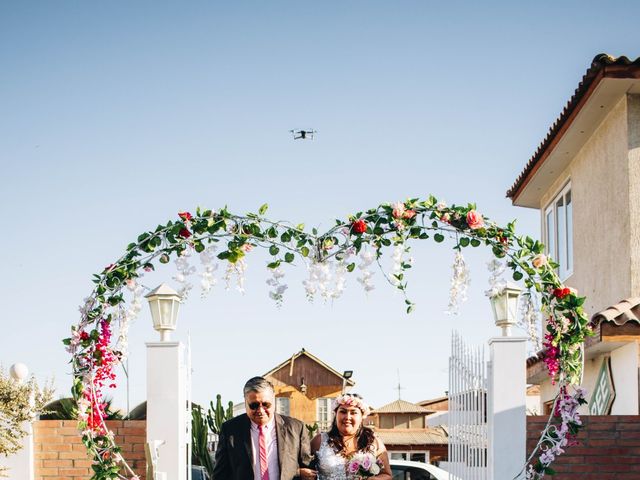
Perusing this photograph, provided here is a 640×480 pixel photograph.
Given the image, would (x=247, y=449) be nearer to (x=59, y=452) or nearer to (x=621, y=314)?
(x=59, y=452)

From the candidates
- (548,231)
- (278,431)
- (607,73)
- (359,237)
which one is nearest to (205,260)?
(359,237)

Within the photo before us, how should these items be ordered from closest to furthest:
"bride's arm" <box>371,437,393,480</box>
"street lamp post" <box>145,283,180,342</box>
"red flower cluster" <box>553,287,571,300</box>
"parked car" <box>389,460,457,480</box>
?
1. "bride's arm" <box>371,437,393,480</box>
2. "red flower cluster" <box>553,287,571,300</box>
3. "street lamp post" <box>145,283,180,342</box>
4. "parked car" <box>389,460,457,480</box>

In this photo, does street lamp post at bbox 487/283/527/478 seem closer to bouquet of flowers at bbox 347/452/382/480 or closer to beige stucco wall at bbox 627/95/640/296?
bouquet of flowers at bbox 347/452/382/480

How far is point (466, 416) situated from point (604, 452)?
131 cm

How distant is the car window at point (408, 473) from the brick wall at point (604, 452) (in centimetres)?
241

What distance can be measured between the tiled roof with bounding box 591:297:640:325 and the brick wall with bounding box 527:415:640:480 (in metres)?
1.14

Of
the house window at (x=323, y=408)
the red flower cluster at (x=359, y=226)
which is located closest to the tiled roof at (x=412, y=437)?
the house window at (x=323, y=408)

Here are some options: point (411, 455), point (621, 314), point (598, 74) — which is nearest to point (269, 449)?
point (621, 314)

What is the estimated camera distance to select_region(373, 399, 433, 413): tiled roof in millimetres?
44562

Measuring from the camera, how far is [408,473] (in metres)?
11.1

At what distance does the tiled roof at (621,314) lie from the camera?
9.70 metres

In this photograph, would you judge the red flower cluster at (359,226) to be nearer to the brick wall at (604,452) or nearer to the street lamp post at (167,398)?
the street lamp post at (167,398)

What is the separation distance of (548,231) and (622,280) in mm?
4577

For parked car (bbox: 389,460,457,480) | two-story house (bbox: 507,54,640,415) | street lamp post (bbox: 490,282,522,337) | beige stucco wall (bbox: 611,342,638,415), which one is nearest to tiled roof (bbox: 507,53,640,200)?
two-story house (bbox: 507,54,640,415)
